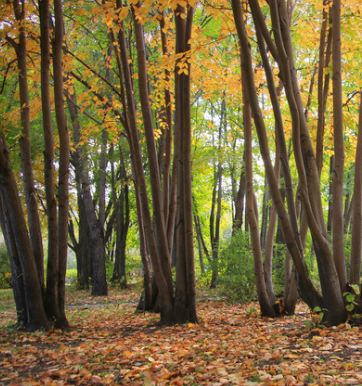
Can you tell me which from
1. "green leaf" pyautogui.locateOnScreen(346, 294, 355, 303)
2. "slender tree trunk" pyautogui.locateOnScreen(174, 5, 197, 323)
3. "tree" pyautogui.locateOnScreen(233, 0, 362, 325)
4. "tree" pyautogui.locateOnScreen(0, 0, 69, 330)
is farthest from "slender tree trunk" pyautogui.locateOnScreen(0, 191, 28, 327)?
"green leaf" pyautogui.locateOnScreen(346, 294, 355, 303)

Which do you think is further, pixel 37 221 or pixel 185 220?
pixel 37 221


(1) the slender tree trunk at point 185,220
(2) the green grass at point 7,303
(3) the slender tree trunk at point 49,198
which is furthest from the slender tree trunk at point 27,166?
(2) the green grass at point 7,303

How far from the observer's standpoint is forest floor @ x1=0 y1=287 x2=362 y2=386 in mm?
2711

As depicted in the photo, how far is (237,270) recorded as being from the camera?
8875mm

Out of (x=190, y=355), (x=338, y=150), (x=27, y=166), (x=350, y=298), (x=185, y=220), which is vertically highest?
(x=27, y=166)

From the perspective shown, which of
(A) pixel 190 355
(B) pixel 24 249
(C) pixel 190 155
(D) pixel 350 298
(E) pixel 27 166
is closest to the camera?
(A) pixel 190 355

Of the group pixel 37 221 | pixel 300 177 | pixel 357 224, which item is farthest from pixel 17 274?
pixel 357 224

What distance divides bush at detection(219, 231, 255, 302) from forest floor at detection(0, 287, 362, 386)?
3.02 metres

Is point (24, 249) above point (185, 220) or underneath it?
underneath

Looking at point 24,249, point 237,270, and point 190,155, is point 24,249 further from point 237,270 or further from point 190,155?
point 237,270

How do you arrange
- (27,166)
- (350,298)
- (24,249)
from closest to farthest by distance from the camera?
(350,298) < (24,249) < (27,166)

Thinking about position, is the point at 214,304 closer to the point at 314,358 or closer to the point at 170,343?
the point at 170,343

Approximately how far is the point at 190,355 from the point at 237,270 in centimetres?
558

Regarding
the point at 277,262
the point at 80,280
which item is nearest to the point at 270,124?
the point at 277,262
